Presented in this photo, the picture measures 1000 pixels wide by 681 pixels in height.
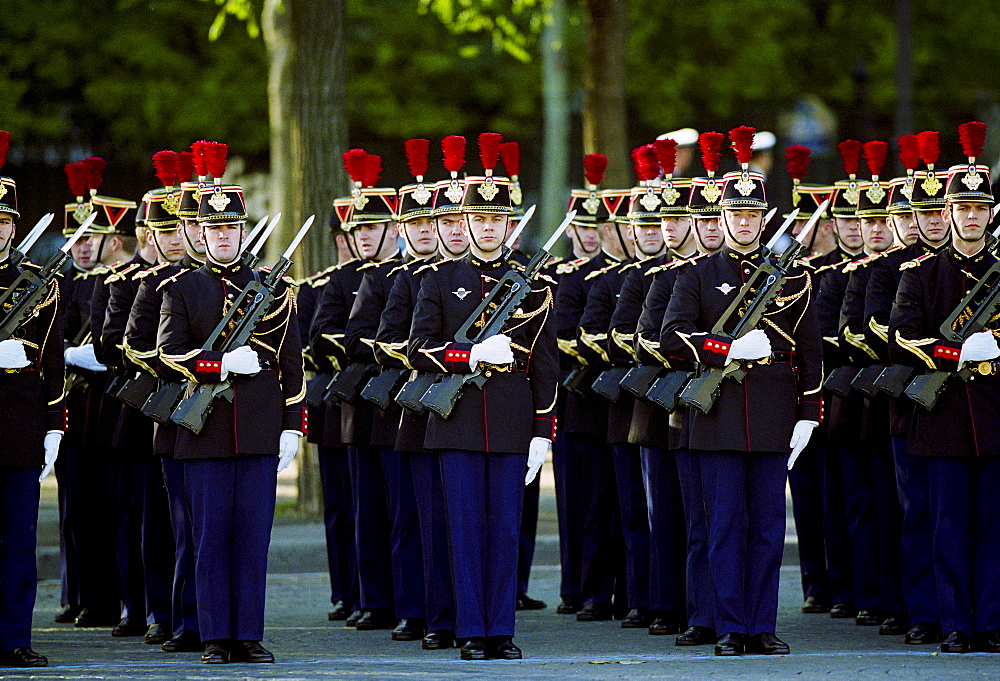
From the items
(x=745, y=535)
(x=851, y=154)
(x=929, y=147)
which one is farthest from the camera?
(x=851, y=154)

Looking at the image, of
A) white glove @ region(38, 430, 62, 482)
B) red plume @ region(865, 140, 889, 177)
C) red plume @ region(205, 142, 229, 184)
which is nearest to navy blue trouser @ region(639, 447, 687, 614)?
red plume @ region(865, 140, 889, 177)

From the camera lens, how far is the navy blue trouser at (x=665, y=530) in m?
10.1

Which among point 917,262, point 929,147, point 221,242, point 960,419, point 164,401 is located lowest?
point 960,419

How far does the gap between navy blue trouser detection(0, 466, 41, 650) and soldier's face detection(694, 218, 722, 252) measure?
11.0 ft

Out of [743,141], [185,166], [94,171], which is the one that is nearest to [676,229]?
[743,141]

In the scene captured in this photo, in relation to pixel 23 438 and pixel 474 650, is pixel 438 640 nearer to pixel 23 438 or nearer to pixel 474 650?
pixel 474 650

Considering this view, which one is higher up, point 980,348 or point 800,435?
point 980,348

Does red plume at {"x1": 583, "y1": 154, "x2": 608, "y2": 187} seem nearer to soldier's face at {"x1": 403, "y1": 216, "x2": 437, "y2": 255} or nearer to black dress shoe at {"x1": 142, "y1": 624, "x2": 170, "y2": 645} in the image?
soldier's face at {"x1": 403, "y1": 216, "x2": 437, "y2": 255}

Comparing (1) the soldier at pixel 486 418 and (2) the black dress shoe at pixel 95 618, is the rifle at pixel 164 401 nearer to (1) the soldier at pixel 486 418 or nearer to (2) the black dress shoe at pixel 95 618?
(1) the soldier at pixel 486 418

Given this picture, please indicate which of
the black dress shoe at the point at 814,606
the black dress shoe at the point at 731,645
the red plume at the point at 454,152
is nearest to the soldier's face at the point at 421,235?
the red plume at the point at 454,152

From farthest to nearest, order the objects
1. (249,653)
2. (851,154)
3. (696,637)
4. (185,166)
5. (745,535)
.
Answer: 1. (851,154)
2. (185,166)
3. (696,637)
4. (745,535)
5. (249,653)

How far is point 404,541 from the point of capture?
10.3 meters

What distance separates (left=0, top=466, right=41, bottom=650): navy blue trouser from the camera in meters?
8.95

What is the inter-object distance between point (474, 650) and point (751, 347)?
6.17ft
